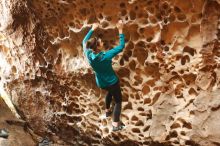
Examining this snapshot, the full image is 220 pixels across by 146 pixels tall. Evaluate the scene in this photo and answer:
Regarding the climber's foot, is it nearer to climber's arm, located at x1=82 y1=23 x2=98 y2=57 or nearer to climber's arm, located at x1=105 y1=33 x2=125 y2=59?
climber's arm, located at x1=82 y1=23 x2=98 y2=57

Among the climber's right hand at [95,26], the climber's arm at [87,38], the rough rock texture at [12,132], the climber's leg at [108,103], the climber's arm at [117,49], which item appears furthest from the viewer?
the rough rock texture at [12,132]

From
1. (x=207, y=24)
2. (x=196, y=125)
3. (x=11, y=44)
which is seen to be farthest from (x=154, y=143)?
(x=11, y=44)

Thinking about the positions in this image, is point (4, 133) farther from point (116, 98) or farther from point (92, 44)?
point (92, 44)

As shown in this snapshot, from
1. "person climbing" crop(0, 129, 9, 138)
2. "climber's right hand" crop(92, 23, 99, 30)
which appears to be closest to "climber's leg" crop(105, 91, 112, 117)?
"climber's right hand" crop(92, 23, 99, 30)

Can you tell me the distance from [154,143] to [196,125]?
1.89 ft

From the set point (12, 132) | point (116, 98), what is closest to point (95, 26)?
point (116, 98)

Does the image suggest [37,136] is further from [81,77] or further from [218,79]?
[218,79]

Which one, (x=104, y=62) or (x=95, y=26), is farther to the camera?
(x=95, y=26)

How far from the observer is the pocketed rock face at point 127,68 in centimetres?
414

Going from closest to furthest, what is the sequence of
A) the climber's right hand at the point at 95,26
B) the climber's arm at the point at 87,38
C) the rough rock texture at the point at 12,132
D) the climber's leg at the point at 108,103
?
1. the climber's arm at the point at 87,38
2. the climber's right hand at the point at 95,26
3. the climber's leg at the point at 108,103
4. the rough rock texture at the point at 12,132

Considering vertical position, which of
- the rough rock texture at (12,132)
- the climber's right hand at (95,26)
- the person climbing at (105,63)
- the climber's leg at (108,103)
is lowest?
the rough rock texture at (12,132)

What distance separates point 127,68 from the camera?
4.55m

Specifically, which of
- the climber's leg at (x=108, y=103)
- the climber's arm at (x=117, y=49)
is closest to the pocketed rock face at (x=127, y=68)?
the climber's leg at (x=108, y=103)

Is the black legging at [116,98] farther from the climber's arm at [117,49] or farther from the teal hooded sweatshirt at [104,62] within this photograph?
the climber's arm at [117,49]
